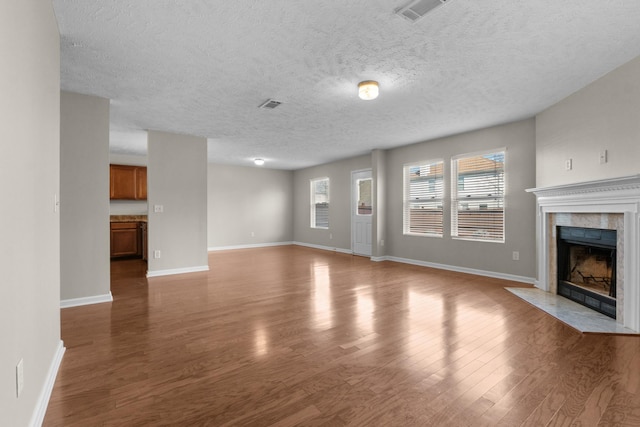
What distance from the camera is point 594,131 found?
3385 mm

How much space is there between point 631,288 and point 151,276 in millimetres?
6366

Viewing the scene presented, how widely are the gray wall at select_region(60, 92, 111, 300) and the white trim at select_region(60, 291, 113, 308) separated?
35mm

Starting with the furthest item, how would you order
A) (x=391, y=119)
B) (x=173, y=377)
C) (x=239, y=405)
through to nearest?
(x=391, y=119)
(x=173, y=377)
(x=239, y=405)

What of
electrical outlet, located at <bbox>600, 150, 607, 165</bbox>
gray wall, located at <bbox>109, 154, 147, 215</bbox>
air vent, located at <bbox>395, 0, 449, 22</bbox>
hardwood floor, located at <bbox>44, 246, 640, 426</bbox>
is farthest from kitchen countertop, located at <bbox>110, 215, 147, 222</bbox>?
electrical outlet, located at <bbox>600, 150, 607, 165</bbox>

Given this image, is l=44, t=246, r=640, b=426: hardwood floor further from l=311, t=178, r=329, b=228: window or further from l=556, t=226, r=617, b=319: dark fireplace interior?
l=311, t=178, r=329, b=228: window

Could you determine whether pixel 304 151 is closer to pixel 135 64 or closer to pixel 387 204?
pixel 387 204

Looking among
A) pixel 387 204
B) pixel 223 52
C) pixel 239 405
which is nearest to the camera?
pixel 239 405

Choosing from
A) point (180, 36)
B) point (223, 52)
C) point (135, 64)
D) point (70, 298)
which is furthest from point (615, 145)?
point (70, 298)

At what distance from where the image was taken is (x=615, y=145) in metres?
3.12

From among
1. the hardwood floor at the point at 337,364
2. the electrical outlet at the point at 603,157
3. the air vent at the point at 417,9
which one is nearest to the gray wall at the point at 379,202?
the hardwood floor at the point at 337,364

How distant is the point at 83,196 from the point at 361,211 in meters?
5.84

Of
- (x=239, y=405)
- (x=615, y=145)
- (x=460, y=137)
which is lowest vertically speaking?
(x=239, y=405)

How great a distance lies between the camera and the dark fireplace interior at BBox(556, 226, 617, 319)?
3244mm

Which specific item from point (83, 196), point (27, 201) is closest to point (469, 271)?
point (27, 201)
